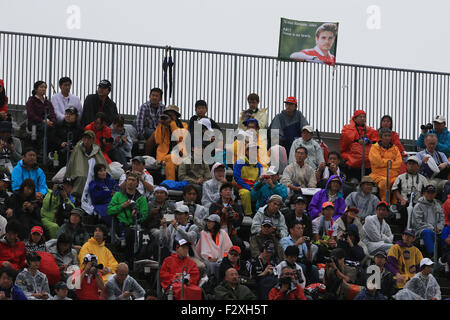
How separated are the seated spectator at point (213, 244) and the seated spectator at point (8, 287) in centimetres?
393

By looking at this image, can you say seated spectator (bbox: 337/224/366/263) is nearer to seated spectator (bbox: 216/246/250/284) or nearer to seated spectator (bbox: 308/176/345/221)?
seated spectator (bbox: 308/176/345/221)

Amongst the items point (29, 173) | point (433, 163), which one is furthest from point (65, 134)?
point (433, 163)

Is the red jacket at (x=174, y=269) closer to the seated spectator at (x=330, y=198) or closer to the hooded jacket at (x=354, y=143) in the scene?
the seated spectator at (x=330, y=198)

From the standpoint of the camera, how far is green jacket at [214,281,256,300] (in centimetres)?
2411

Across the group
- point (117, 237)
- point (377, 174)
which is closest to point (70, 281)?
point (117, 237)

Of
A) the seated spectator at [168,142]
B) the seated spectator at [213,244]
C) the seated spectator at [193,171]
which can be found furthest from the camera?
the seated spectator at [168,142]

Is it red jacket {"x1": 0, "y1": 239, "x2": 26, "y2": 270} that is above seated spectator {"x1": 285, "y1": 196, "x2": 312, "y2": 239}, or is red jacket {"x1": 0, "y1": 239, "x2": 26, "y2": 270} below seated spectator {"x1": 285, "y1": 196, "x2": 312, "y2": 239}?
below

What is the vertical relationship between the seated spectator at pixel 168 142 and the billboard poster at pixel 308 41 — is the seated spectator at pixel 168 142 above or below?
below

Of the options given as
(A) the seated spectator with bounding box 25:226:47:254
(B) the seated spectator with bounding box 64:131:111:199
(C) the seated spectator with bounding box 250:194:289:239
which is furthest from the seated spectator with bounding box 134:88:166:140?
(A) the seated spectator with bounding box 25:226:47:254

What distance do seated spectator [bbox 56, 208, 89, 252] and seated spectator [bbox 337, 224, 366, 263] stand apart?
482 centimetres

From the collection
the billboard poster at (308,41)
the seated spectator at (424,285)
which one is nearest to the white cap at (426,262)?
the seated spectator at (424,285)

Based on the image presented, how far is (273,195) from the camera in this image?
87.9 ft

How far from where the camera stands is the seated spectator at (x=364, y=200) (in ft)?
92.9

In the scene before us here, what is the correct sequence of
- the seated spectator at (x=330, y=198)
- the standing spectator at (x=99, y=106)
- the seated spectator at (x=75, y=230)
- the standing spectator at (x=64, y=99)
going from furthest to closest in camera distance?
the standing spectator at (x=64, y=99)
the standing spectator at (x=99, y=106)
the seated spectator at (x=330, y=198)
the seated spectator at (x=75, y=230)
